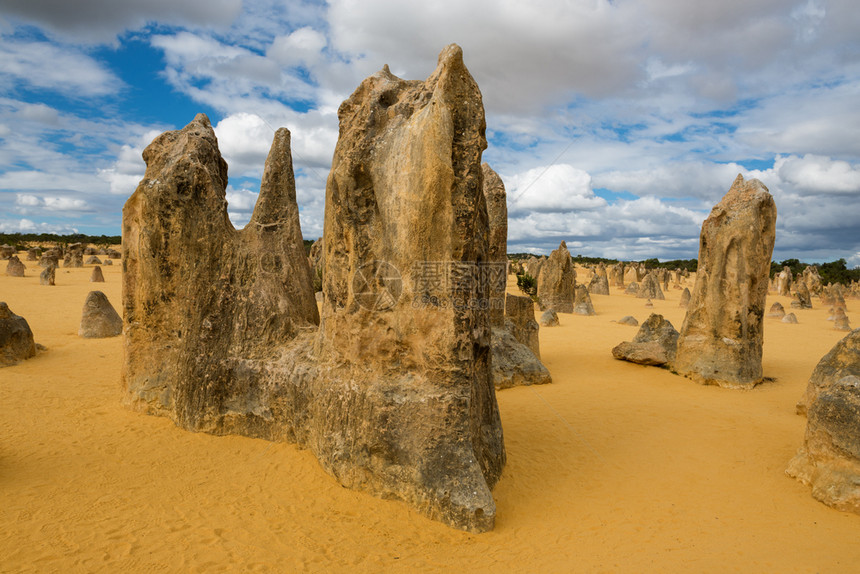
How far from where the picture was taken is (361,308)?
540 cm

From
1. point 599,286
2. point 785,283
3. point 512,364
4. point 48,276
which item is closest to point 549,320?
point 512,364

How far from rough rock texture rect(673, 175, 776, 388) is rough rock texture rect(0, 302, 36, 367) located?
1265 centimetres

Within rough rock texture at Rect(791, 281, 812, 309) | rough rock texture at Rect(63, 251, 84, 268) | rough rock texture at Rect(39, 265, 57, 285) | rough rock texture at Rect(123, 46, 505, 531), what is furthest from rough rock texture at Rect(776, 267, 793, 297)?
rough rock texture at Rect(63, 251, 84, 268)

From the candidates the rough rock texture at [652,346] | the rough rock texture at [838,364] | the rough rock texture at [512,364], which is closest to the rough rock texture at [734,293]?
the rough rock texture at [652,346]

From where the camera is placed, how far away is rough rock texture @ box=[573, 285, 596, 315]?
21562 millimetres

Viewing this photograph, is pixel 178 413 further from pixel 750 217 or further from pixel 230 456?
pixel 750 217

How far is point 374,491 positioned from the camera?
5070 mm

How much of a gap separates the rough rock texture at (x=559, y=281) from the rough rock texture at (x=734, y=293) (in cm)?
1130

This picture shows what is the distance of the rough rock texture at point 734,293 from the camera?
986cm

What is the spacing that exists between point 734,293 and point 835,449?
5388 mm

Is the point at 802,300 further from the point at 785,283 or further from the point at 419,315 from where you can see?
the point at 419,315

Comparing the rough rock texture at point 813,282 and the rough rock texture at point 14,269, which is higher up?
the rough rock texture at point 14,269

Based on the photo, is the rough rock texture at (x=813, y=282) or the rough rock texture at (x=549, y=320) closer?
the rough rock texture at (x=549, y=320)

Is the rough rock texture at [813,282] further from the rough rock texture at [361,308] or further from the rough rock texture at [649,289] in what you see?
the rough rock texture at [361,308]
